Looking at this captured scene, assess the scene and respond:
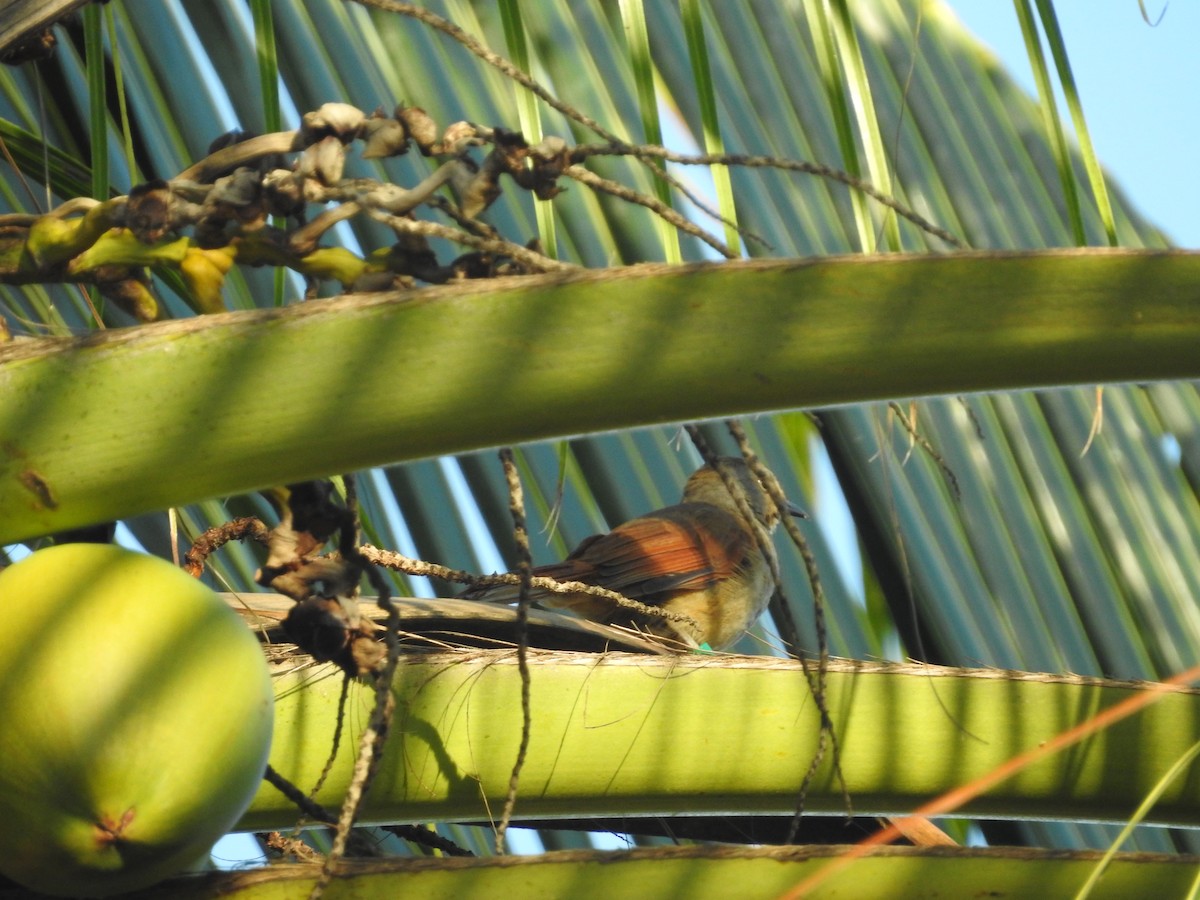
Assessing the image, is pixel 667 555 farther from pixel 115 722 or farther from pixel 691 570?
pixel 115 722

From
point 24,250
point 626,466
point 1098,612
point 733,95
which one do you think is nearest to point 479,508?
point 626,466

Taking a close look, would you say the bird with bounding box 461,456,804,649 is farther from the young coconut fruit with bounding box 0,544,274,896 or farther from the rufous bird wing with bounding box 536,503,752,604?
the young coconut fruit with bounding box 0,544,274,896

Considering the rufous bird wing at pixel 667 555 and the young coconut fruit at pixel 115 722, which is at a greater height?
the young coconut fruit at pixel 115 722

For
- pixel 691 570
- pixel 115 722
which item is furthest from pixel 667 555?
pixel 115 722

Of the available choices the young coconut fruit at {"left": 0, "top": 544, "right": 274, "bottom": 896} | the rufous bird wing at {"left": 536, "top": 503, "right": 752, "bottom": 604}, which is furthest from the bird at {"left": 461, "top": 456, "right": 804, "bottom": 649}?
the young coconut fruit at {"left": 0, "top": 544, "right": 274, "bottom": 896}

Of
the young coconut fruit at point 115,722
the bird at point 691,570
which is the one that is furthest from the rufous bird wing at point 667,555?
the young coconut fruit at point 115,722

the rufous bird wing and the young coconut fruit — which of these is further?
the rufous bird wing

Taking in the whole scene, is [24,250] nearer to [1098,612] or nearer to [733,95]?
[733,95]

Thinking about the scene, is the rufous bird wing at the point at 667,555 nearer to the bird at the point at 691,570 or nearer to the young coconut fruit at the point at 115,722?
the bird at the point at 691,570
